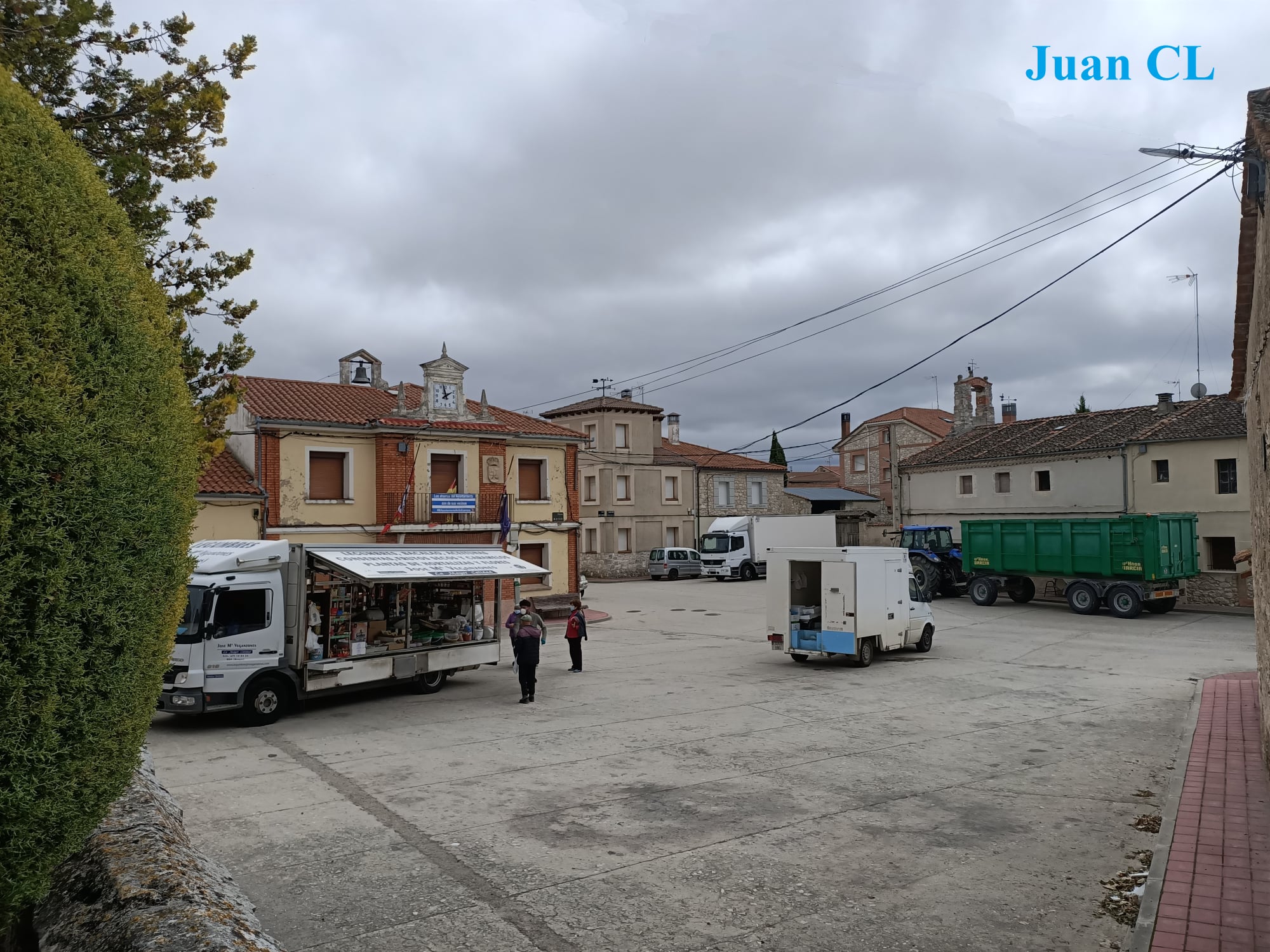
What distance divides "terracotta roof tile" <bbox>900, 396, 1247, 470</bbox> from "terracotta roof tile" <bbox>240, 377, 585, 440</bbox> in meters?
18.0

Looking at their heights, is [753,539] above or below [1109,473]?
below

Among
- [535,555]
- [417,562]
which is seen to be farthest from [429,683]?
[535,555]

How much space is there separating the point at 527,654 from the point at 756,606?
60.0 ft

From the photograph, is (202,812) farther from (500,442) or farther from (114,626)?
(500,442)

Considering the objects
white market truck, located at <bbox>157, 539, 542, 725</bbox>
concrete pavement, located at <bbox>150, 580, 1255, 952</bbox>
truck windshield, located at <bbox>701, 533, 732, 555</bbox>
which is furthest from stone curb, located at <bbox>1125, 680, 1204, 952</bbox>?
truck windshield, located at <bbox>701, 533, 732, 555</bbox>

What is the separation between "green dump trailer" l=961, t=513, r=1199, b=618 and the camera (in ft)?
83.8

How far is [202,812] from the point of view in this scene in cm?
845

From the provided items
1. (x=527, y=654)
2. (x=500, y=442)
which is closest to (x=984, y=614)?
(x=500, y=442)

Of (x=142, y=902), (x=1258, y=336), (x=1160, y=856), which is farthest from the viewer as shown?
(x=1258, y=336)

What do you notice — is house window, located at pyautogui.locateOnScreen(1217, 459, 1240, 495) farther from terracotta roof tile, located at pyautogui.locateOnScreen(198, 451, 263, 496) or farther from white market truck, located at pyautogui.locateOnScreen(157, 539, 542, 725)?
terracotta roof tile, located at pyautogui.locateOnScreen(198, 451, 263, 496)

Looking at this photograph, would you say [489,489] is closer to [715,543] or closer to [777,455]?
[715,543]

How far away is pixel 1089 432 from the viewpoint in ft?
114

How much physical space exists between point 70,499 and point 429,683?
517 inches

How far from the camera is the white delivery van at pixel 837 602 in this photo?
1712 centimetres
